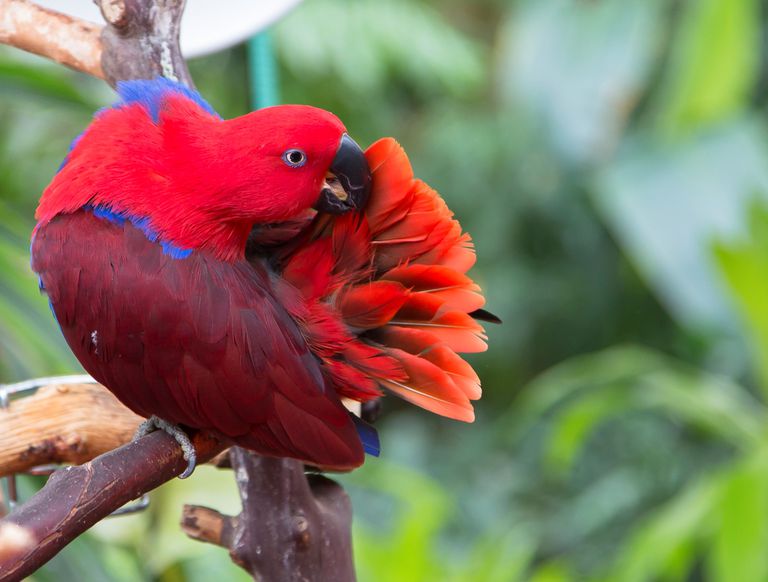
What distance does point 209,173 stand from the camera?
0.64 metres

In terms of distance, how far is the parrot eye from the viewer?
630 millimetres

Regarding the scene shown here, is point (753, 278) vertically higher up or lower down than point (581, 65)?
lower down

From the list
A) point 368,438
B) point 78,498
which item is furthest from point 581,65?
point 78,498

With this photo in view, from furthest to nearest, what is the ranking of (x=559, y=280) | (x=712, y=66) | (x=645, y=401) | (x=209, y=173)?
(x=559, y=280), (x=712, y=66), (x=645, y=401), (x=209, y=173)

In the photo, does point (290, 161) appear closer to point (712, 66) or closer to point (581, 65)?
point (712, 66)

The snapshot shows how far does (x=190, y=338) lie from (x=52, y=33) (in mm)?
325

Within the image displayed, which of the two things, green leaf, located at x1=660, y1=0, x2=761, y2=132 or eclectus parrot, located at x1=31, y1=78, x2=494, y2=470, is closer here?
eclectus parrot, located at x1=31, y1=78, x2=494, y2=470

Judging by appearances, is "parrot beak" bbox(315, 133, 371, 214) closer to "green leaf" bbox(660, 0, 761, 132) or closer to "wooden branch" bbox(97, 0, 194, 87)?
"wooden branch" bbox(97, 0, 194, 87)

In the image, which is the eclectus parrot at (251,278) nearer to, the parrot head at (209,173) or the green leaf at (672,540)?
the parrot head at (209,173)

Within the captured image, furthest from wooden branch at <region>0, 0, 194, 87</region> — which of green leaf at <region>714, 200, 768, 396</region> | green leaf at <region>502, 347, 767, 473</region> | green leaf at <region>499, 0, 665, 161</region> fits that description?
green leaf at <region>499, 0, 665, 161</region>

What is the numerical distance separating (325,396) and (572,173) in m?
1.85

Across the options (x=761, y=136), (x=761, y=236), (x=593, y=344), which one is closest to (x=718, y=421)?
(x=761, y=236)

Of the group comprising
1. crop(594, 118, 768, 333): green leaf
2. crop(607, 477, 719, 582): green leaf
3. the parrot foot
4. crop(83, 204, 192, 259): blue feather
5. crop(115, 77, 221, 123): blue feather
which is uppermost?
crop(115, 77, 221, 123): blue feather

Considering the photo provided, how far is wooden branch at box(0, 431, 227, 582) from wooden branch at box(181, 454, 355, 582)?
0.12 m
